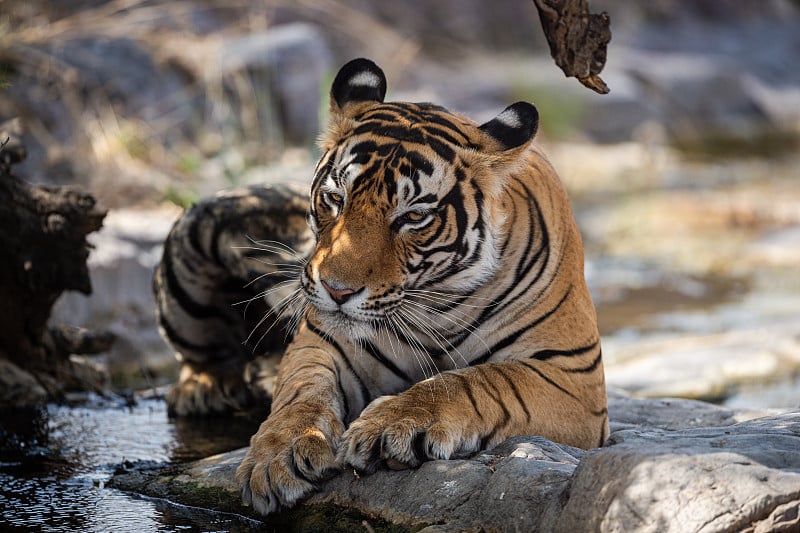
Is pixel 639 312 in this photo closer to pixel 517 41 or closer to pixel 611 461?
pixel 611 461

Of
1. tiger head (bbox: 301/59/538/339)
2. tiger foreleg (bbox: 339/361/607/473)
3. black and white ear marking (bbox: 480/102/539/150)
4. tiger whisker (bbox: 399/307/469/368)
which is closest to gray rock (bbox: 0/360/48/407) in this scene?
tiger head (bbox: 301/59/538/339)

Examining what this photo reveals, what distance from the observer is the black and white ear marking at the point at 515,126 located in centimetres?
391

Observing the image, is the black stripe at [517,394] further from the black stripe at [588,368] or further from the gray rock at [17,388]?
the gray rock at [17,388]

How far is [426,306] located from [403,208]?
1.21 feet

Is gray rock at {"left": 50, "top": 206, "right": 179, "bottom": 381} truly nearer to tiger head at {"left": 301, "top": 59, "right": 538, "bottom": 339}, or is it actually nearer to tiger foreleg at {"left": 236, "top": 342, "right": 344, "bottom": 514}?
tiger foreleg at {"left": 236, "top": 342, "right": 344, "bottom": 514}

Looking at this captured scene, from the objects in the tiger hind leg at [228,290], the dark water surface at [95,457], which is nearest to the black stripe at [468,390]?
the dark water surface at [95,457]

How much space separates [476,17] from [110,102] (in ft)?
35.5

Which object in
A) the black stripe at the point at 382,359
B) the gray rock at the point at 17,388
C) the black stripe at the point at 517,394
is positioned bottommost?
the gray rock at the point at 17,388

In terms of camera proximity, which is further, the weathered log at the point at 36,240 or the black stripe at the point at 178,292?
the black stripe at the point at 178,292

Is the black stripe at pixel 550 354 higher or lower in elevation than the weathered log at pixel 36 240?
lower

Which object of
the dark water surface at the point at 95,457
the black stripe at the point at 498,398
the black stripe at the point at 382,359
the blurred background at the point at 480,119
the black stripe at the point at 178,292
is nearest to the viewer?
the dark water surface at the point at 95,457

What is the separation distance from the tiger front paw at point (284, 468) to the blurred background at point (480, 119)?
6.29ft

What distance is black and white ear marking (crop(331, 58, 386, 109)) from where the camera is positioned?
4230 millimetres

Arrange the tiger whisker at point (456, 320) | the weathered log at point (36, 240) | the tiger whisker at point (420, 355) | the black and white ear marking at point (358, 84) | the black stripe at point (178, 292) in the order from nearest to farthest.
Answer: the tiger whisker at point (456, 320)
the tiger whisker at point (420, 355)
the black and white ear marking at point (358, 84)
the weathered log at point (36, 240)
the black stripe at point (178, 292)
